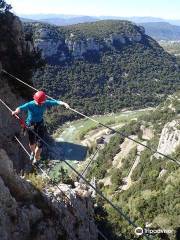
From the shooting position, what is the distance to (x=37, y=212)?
44.8ft

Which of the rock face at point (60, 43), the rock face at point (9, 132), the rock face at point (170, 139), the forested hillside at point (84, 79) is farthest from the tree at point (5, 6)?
the rock face at point (60, 43)

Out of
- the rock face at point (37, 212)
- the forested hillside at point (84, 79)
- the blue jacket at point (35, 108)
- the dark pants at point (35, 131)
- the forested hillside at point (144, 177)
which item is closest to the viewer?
the rock face at point (37, 212)

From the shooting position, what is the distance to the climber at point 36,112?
12945 millimetres

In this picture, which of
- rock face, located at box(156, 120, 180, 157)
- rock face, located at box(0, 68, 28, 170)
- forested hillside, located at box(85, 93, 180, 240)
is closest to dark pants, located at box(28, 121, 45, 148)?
forested hillside, located at box(85, 93, 180, 240)

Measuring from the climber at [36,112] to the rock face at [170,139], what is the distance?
69.9 m

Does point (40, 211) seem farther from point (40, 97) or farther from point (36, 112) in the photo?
point (40, 97)

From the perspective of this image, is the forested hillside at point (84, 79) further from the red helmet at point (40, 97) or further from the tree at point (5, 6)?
the red helmet at point (40, 97)

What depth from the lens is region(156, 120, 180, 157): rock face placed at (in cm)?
8400

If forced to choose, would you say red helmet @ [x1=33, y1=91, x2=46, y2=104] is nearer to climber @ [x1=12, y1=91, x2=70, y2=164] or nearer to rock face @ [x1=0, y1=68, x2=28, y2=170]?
climber @ [x1=12, y1=91, x2=70, y2=164]

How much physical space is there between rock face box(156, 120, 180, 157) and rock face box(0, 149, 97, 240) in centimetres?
6800

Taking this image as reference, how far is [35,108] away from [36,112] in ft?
0.57

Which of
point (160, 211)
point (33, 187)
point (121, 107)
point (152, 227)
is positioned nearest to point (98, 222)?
point (33, 187)

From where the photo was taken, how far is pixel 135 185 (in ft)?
248

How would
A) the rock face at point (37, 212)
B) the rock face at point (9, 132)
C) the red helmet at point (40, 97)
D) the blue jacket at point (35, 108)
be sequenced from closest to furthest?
the rock face at point (37, 212), the red helmet at point (40, 97), the blue jacket at point (35, 108), the rock face at point (9, 132)
